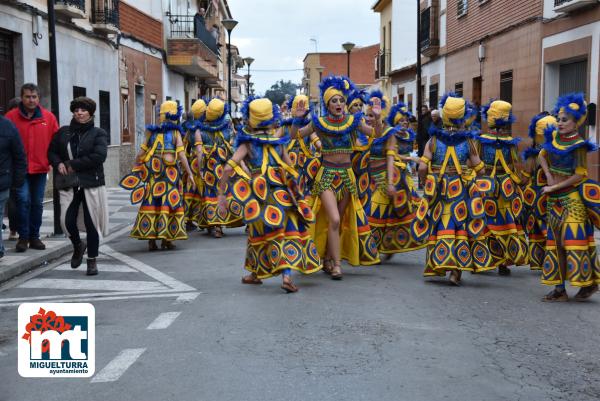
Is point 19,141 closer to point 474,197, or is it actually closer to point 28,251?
point 28,251

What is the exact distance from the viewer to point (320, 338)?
18.8 feet

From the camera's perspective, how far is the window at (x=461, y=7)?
24.1m

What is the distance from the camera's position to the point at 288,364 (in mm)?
5090

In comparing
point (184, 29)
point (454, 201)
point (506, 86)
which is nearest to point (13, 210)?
point (454, 201)

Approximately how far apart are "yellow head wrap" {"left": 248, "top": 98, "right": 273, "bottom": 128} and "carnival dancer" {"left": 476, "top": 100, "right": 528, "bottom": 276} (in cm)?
239

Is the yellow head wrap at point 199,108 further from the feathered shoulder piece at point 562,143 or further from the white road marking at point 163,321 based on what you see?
the feathered shoulder piece at point 562,143

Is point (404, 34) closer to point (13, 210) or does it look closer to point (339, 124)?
point (13, 210)

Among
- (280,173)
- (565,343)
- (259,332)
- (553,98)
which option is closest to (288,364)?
(259,332)

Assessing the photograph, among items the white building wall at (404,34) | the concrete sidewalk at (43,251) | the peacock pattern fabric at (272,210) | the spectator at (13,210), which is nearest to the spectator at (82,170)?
the concrete sidewalk at (43,251)

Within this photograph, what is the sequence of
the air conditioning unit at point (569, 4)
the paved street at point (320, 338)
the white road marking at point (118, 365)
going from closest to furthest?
the paved street at point (320, 338) → the white road marking at point (118, 365) → the air conditioning unit at point (569, 4)

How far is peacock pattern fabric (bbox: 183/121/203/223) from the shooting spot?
1239 cm

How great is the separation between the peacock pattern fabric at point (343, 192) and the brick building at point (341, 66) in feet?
207

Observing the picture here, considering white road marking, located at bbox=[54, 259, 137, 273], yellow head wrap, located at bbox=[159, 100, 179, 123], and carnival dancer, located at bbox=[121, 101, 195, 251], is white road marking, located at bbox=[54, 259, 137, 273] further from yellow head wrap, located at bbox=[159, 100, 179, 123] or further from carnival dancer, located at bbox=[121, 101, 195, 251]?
yellow head wrap, located at bbox=[159, 100, 179, 123]

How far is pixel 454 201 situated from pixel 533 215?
1128 millimetres
